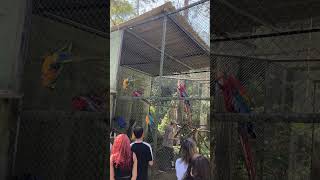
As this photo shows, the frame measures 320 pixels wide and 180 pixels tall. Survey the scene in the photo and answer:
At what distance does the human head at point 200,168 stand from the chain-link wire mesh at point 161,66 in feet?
5.60

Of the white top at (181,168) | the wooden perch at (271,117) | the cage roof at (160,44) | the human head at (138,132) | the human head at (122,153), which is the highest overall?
the cage roof at (160,44)

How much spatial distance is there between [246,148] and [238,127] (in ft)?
0.42

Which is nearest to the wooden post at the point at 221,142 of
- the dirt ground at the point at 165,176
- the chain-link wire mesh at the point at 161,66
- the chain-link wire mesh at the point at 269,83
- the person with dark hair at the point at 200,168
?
the chain-link wire mesh at the point at 269,83

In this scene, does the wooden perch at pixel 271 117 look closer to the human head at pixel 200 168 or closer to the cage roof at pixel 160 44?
the human head at pixel 200 168

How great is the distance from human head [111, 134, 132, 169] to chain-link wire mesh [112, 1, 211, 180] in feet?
4.70

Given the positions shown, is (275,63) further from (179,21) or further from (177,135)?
(177,135)

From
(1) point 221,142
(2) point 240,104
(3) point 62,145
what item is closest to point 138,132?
(3) point 62,145

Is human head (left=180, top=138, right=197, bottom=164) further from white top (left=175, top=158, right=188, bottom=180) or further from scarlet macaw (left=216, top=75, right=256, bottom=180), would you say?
scarlet macaw (left=216, top=75, right=256, bottom=180)

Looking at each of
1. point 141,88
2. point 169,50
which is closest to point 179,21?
point 169,50

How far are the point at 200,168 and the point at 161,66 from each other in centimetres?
205

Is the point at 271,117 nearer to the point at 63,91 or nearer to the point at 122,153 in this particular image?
the point at 63,91

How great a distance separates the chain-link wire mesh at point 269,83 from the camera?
6.24ft

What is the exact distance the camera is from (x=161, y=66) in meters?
5.28

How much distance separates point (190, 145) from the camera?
3.84m
